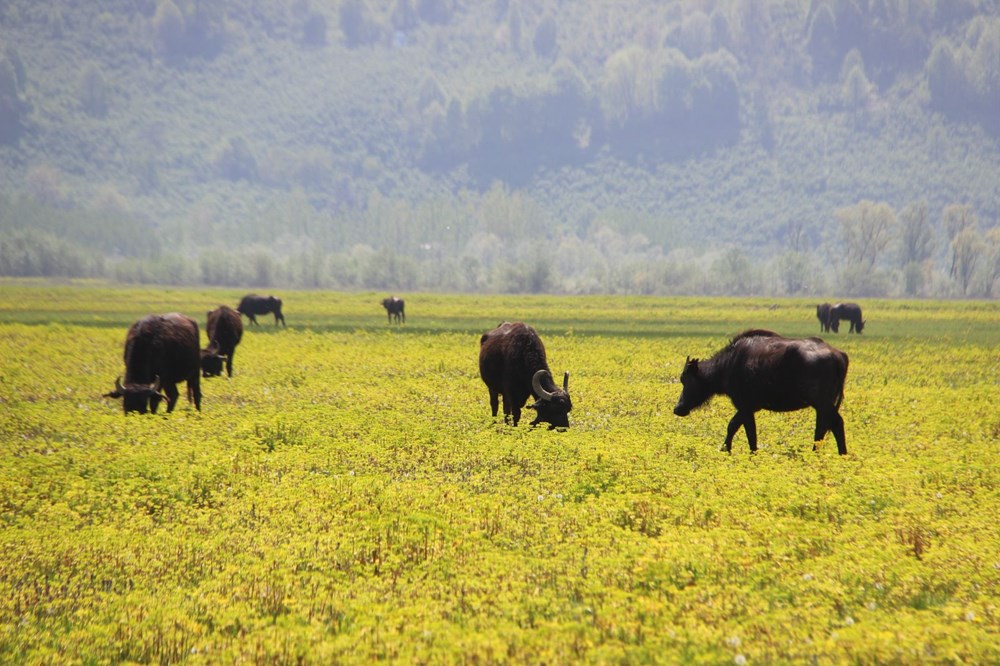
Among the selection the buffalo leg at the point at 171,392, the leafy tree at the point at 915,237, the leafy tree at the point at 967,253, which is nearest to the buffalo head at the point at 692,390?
the buffalo leg at the point at 171,392

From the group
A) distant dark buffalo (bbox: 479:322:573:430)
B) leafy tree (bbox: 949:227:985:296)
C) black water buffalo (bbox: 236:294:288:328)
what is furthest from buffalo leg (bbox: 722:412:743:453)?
leafy tree (bbox: 949:227:985:296)

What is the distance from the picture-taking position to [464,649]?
28.5 feet

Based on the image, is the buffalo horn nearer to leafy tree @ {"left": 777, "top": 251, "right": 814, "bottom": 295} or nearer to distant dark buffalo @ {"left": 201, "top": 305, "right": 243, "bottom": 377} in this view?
distant dark buffalo @ {"left": 201, "top": 305, "right": 243, "bottom": 377}

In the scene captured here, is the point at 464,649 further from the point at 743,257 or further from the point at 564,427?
the point at 743,257

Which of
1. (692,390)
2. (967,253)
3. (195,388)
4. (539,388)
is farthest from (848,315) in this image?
(967,253)

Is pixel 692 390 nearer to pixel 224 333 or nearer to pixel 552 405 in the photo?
pixel 552 405

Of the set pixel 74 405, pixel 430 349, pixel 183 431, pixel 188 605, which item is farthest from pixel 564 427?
pixel 430 349

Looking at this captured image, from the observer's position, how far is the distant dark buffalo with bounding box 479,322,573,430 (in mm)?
18750

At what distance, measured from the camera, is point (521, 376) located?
19828 mm

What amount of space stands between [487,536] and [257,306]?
157ft

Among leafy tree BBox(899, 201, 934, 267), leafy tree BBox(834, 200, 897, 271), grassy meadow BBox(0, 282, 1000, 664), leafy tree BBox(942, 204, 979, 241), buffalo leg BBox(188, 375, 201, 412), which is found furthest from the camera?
leafy tree BBox(942, 204, 979, 241)

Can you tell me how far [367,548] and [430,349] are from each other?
Result: 28225mm

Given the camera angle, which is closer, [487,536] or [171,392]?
[487,536]

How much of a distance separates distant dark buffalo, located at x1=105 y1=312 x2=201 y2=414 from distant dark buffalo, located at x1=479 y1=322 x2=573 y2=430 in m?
6.61
